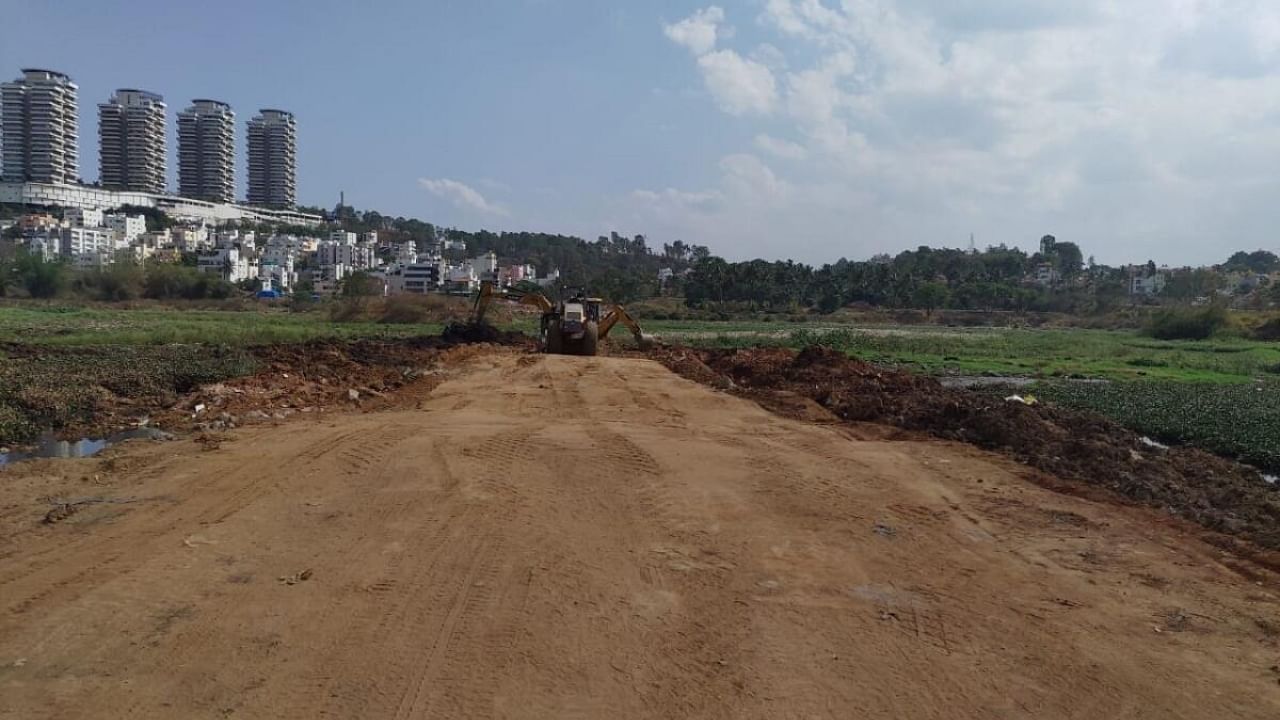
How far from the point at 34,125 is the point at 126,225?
41718 millimetres

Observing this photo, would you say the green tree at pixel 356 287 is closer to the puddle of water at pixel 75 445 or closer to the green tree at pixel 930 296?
the puddle of water at pixel 75 445

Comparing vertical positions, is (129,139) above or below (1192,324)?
above

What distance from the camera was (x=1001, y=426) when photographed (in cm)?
1522

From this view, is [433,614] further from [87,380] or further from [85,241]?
[85,241]

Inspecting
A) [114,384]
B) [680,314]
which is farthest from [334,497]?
[680,314]

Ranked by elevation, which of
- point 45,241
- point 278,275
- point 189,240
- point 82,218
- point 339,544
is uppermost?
point 82,218

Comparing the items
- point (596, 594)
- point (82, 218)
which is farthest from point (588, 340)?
point (82, 218)

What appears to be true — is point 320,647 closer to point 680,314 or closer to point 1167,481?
point 1167,481

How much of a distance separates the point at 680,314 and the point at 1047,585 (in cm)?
7975

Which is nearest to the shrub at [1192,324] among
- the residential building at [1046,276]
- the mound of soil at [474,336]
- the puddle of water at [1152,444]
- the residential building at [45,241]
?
the mound of soil at [474,336]

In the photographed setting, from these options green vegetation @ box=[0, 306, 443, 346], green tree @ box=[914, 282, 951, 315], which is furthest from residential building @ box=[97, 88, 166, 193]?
green tree @ box=[914, 282, 951, 315]

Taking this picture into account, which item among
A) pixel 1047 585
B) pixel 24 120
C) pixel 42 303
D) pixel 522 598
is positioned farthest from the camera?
pixel 24 120

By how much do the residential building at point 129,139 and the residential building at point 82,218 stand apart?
87.9ft

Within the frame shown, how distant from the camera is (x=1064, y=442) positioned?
1444 centimetres
